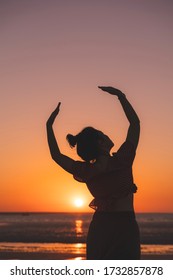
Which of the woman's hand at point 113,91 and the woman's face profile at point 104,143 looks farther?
the woman's hand at point 113,91

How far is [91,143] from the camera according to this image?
292 centimetres

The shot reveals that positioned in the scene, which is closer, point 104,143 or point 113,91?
point 104,143

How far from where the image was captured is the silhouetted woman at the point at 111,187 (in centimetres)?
290

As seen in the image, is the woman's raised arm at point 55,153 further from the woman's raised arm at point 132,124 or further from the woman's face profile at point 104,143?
the woman's raised arm at point 132,124

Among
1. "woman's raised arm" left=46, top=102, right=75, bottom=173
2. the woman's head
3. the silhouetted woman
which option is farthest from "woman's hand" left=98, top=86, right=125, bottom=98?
"woman's raised arm" left=46, top=102, right=75, bottom=173

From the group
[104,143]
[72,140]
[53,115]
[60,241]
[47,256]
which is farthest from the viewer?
[60,241]

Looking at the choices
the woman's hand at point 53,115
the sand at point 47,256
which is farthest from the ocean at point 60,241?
the woman's hand at point 53,115

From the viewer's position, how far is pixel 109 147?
293 cm

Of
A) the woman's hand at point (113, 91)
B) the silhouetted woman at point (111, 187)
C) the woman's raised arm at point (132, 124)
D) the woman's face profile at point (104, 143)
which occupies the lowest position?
the silhouetted woman at point (111, 187)

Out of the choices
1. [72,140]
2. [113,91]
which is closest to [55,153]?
[72,140]

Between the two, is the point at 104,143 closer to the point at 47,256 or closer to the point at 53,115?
the point at 53,115

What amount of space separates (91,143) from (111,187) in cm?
26

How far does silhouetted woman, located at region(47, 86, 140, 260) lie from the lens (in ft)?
9.52
